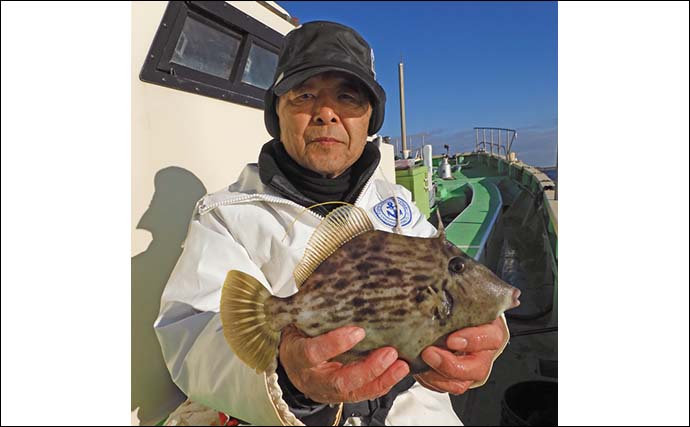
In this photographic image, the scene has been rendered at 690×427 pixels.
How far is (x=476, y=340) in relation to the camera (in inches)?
16.1

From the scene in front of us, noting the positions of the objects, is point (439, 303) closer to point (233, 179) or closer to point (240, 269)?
point (240, 269)

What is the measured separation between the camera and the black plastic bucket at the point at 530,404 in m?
0.58

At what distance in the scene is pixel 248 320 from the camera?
16.7 inches

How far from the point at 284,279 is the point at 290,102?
259 millimetres

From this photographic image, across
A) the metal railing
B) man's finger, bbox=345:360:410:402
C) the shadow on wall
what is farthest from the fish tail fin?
the shadow on wall

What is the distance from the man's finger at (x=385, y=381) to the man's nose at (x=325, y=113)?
12.5 inches

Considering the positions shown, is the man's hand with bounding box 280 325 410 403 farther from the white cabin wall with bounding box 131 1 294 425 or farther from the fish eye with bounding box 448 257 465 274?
the white cabin wall with bounding box 131 1 294 425

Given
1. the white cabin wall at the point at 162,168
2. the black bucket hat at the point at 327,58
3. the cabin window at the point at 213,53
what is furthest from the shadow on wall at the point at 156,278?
the black bucket hat at the point at 327,58

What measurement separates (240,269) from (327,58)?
34cm

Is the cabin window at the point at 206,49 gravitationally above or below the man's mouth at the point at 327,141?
above

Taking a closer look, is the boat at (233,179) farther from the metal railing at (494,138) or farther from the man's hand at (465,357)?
the man's hand at (465,357)

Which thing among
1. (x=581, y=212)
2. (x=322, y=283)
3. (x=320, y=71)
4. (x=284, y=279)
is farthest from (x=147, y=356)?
(x=581, y=212)

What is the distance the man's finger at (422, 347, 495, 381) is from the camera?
1.35 feet

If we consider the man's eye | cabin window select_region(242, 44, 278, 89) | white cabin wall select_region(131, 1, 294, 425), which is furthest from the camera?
cabin window select_region(242, 44, 278, 89)
